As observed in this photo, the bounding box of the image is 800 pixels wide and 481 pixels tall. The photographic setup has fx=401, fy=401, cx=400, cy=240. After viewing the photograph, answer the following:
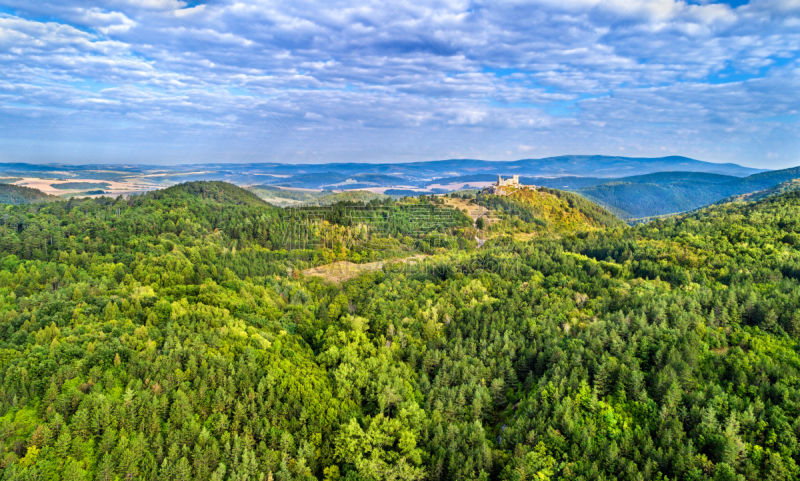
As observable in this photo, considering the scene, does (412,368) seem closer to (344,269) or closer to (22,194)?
(344,269)

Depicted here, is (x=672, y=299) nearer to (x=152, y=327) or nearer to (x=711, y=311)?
(x=711, y=311)

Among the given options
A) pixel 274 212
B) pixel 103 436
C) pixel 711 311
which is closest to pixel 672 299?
pixel 711 311

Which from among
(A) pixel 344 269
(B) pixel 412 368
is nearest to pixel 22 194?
(A) pixel 344 269

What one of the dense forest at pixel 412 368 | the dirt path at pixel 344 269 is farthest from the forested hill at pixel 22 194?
the dirt path at pixel 344 269

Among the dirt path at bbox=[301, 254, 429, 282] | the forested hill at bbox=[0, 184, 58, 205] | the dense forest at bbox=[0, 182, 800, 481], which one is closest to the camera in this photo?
the dense forest at bbox=[0, 182, 800, 481]

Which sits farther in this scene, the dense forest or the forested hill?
the forested hill

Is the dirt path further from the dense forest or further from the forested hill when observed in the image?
the forested hill

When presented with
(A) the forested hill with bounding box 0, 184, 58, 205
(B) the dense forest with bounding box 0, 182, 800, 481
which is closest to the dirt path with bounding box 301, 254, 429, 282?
(B) the dense forest with bounding box 0, 182, 800, 481
